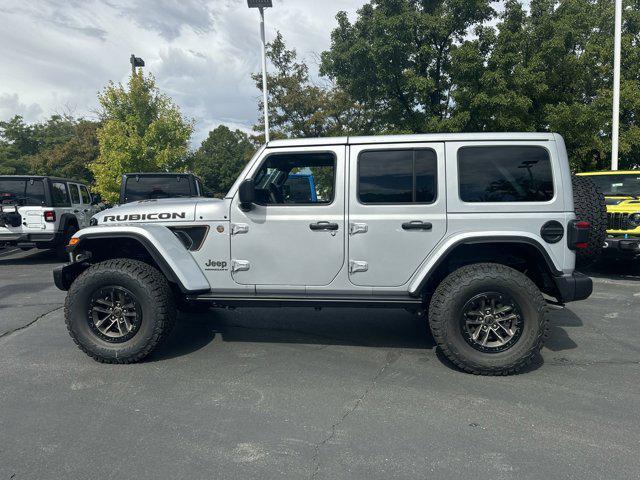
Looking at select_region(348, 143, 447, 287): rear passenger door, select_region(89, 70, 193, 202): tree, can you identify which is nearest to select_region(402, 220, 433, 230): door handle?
select_region(348, 143, 447, 287): rear passenger door

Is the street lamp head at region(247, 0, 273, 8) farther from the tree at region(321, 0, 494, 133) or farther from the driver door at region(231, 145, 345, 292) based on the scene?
the driver door at region(231, 145, 345, 292)

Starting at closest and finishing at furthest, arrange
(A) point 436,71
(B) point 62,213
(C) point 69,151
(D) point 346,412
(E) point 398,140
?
(D) point 346,412, (E) point 398,140, (B) point 62,213, (A) point 436,71, (C) point 69,151

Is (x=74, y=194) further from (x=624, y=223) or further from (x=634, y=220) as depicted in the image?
(x=634, y=220)

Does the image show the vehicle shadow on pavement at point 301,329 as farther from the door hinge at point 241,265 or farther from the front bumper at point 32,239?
the front bumper at point 32,239

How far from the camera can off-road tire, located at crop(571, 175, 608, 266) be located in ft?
13.2

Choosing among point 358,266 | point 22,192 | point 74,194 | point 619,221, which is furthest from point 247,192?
point 74,194

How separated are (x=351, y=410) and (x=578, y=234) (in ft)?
7.80

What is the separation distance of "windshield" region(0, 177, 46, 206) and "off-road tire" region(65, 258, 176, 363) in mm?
7212

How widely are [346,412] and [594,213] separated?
2932 mm

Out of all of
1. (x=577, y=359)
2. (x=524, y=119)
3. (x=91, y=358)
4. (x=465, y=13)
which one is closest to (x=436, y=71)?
(x=465, y=13)

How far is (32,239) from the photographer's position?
9688 millimetres

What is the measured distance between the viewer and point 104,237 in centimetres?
394

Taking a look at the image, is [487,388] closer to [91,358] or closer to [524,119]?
[91,358]

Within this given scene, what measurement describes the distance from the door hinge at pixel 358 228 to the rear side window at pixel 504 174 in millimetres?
862
